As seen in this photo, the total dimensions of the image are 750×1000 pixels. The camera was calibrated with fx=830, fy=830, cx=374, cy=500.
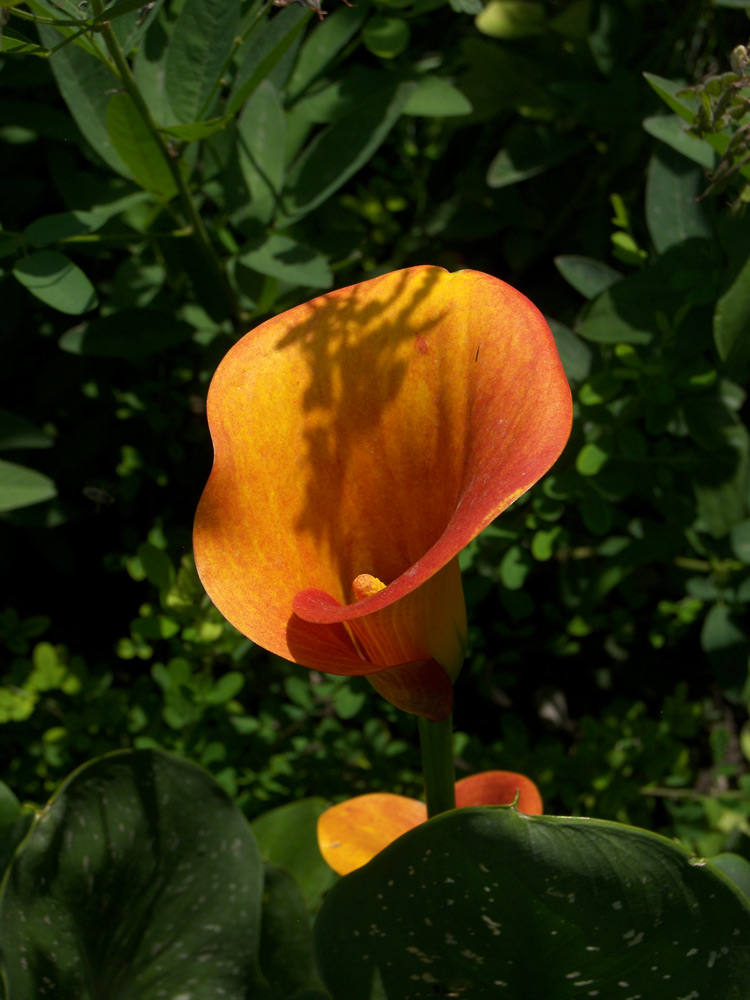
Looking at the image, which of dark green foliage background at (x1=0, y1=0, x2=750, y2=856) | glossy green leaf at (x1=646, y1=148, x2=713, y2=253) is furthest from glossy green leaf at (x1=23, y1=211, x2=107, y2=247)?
glossy green leaf at (x1=646, y1=148, x2=713, y2=253)

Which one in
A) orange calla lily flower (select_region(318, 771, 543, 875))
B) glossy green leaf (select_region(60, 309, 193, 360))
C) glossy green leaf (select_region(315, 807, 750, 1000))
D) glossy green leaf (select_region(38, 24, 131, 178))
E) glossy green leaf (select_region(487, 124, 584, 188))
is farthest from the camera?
glossy green leaf (select_region(487, 124, 584, 188))

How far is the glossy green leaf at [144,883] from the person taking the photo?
807mm

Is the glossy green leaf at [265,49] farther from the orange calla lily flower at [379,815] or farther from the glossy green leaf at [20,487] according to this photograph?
the orange calla lily flower at [379,815]

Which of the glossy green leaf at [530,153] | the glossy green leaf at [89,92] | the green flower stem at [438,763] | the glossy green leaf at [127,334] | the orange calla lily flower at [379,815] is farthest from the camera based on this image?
the glossy green leaf at [530,153]

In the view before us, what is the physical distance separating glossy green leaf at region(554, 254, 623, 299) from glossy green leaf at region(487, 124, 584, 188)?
1.00ft

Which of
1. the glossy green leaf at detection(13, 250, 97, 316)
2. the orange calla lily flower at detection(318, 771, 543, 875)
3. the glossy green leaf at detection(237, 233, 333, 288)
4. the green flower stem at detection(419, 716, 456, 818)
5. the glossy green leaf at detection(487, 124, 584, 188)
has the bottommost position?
the orange calla lily flower at detection(318, 771, 543, 875)

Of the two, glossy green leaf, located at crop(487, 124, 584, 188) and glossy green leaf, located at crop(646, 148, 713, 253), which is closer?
glossy green leaf, located at crop(646, 148, 713, 253)

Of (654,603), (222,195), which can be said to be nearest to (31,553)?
(222,195)

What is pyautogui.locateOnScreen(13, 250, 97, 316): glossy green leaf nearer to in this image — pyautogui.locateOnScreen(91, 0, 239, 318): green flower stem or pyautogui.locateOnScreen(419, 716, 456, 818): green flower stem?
pyautogui.locateOnScreen(91, 0, 239, 318): green flower stem

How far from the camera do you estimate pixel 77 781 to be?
2.69 ft

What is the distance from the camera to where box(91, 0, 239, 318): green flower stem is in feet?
2.35

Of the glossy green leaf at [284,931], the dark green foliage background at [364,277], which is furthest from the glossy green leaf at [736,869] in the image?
the glossy green leaf at [284,931]

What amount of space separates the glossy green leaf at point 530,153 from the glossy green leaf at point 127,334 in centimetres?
57

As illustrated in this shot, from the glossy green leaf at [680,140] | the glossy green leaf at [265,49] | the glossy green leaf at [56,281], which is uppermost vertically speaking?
the glossy green leaf at [680,140]
